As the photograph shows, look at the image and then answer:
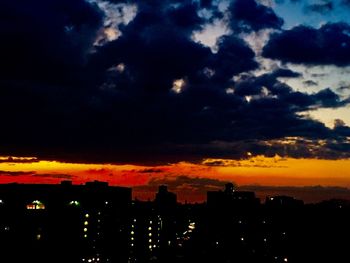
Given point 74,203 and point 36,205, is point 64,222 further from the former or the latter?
point 74,203

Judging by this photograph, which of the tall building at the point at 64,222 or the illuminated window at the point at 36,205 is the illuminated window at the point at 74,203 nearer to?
the tall building at the point at 64,222

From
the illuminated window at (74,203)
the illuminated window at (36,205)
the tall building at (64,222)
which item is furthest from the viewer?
the illuminated window at (74,203)

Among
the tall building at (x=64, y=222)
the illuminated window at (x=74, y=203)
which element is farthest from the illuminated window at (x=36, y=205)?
the illuminated window at (x=74, y=203)

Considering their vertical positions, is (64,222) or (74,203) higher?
(74,203)

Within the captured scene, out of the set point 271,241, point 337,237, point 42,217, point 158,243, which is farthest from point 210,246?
A: point 42,217

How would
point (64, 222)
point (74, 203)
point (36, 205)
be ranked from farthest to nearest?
point (74, 203), point (36, 205), point (64, 222)

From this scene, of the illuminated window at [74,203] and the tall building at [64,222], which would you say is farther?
the illuminated window at [74,203]

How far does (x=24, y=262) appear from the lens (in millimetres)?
90250

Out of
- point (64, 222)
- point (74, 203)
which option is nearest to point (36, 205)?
point (64, 222)

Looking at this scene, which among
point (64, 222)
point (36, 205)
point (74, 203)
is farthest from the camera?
point (74, 203)

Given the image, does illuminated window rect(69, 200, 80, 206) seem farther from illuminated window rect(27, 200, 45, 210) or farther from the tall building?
illuminated window rect(27, 200, 45, 210)

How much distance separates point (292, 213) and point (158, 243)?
167 feet

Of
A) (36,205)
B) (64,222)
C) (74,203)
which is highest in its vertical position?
(74,203)

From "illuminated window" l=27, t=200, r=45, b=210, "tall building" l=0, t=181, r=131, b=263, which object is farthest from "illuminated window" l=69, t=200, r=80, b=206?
"illuminated window" l=27, t=200, r=45, b=210
